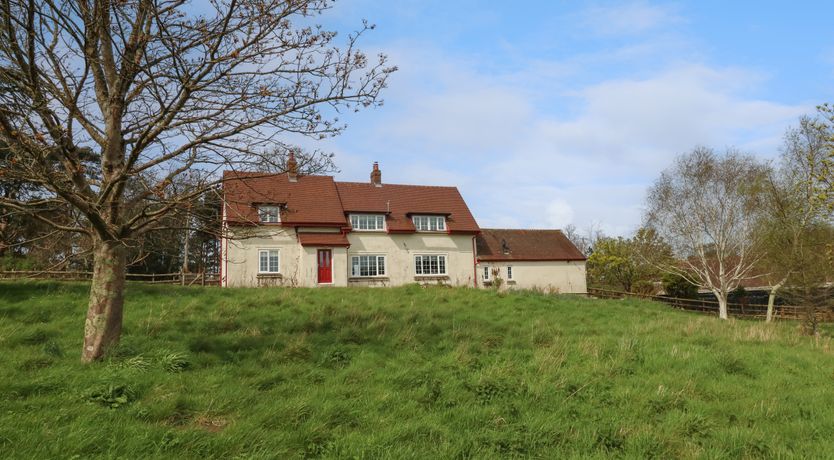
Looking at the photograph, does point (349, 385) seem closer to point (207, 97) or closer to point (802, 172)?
point (207, 97)

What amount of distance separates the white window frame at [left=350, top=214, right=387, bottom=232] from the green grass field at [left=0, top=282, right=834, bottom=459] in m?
19.0

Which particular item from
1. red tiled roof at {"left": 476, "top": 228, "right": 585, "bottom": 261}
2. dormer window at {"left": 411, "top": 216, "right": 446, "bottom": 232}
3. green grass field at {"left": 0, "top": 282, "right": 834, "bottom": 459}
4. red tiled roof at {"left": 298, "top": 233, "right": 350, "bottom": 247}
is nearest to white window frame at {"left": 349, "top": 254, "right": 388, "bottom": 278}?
red tiled roof at {"left": 298, "top": 233, "right": 350, "bottom": 247}

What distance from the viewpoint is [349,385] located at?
27.0 ft

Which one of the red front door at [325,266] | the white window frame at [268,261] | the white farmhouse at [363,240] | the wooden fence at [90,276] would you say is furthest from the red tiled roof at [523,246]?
the wooden fence at [90,276]

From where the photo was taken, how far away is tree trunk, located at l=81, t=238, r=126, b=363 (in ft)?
27.9

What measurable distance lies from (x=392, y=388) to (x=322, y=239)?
23.6 m

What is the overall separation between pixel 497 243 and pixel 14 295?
31.2m

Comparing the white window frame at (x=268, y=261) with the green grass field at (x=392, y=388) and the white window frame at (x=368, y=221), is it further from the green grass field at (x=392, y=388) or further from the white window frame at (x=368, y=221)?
the green grass field at (x=392, y=388)

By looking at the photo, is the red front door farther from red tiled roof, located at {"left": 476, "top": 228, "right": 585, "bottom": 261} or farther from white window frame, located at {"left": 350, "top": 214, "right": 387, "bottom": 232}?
red tiled roof, located at {"left": 476, "top": 228, "right": 585, "bottom": 261}

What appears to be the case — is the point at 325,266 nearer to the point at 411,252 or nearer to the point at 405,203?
the point at 411,252

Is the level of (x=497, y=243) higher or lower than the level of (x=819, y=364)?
higher

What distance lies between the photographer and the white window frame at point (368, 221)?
1299 inches

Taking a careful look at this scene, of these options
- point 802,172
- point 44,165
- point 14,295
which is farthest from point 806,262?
point 14,295

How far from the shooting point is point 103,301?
28.2 feet
